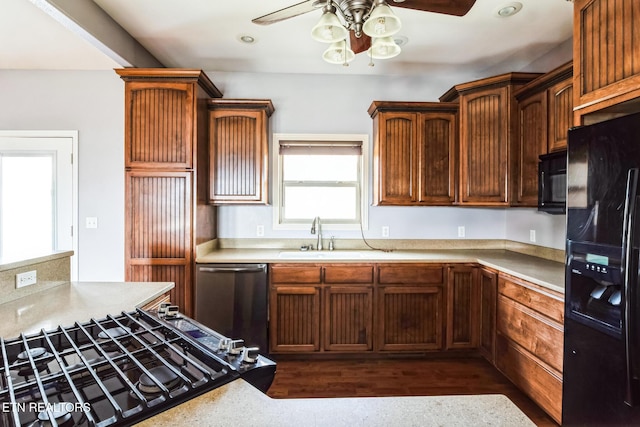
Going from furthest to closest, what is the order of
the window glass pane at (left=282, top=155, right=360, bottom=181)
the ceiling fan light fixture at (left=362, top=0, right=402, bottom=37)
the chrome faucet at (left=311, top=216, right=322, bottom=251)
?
the window glass pane at (left=282, top=155, right=360, bottom=181) → the chrome faucet at (left=311, top=216, right=322, bottom=251) → the ceiling fan light fixture at (left=362, top=0, right=402, bottom=37)

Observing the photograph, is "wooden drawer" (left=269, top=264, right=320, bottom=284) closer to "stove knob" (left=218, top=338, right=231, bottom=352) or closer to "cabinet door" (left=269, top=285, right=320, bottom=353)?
"cabinet door" (left=269, top=285, right=320, bottom=353)

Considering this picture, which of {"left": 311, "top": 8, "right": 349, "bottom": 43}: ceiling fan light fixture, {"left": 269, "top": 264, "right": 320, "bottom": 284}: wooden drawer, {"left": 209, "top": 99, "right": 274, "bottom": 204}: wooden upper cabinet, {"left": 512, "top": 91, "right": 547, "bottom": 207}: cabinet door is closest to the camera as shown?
{"left": 311, "top": 8, "right": 349, "bottom": 43}: ceiling fan light fixture

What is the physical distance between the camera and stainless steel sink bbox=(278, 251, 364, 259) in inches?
113

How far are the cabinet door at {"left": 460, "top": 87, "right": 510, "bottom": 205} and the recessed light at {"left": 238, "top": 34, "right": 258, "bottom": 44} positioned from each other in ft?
6.36

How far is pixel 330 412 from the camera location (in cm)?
67

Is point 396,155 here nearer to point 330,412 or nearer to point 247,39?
point 247,39

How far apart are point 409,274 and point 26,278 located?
2531 millimetres

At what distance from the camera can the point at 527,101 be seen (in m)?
2.64

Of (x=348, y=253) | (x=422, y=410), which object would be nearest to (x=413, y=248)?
(x=348, y=253)

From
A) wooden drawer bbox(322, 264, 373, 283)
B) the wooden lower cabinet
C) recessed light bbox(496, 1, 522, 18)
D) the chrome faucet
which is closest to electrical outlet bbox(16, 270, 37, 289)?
wooden drawer bbox(322, 264, 373, 283)

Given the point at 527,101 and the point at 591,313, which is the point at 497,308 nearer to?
the point at 591,313

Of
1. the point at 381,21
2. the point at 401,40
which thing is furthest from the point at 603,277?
the point at 401,40

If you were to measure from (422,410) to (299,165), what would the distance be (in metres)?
2.94

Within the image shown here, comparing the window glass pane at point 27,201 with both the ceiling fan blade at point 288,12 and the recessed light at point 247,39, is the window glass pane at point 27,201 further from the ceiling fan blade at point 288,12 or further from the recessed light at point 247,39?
the ceiling fan blade at point 288,12
